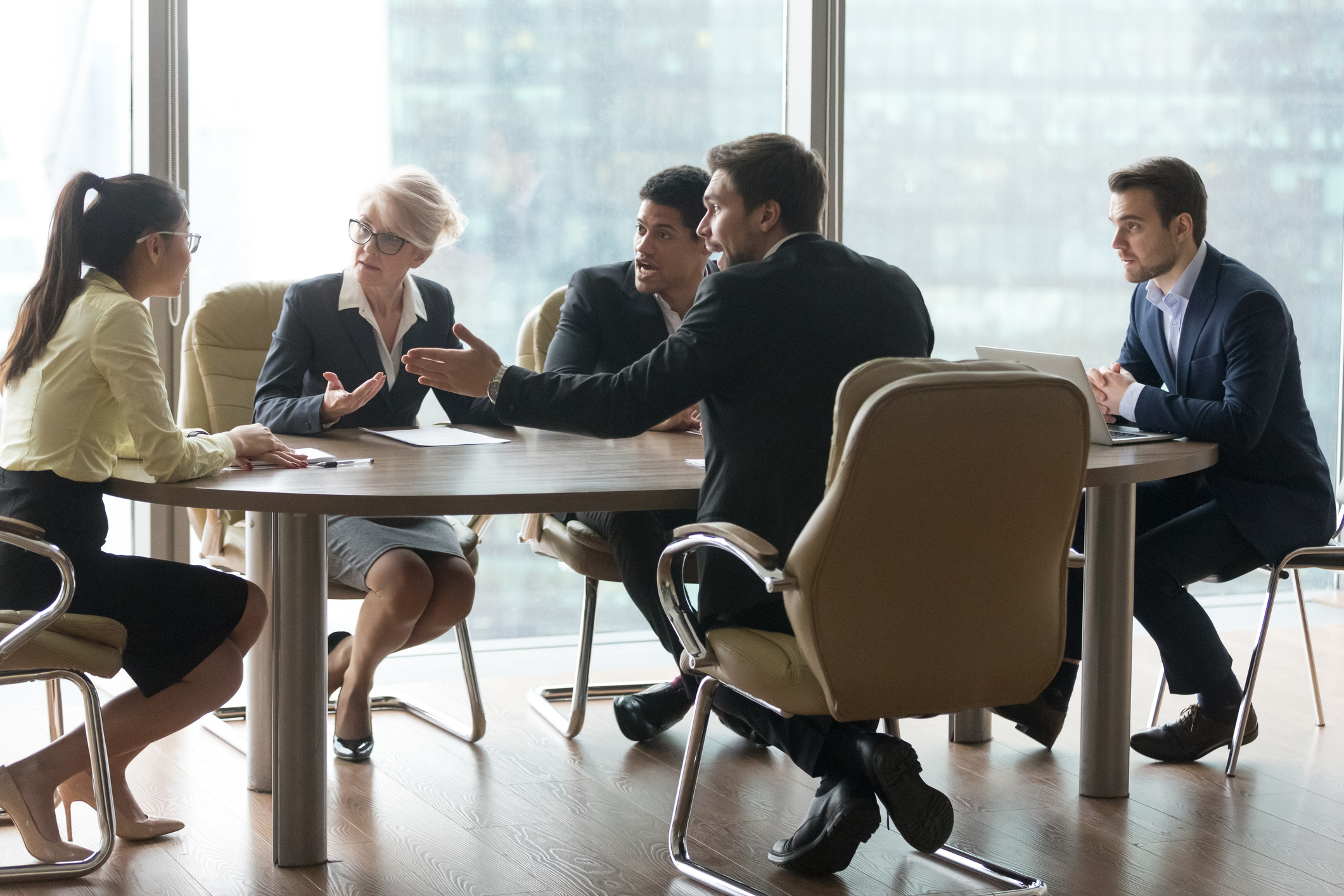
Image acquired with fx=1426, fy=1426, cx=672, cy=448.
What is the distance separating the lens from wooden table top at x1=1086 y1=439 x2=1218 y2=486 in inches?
99.9

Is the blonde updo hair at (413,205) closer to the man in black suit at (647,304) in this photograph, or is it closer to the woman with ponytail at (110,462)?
the man in black suit at (647,304)

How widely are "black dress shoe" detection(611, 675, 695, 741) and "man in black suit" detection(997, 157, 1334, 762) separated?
73cm

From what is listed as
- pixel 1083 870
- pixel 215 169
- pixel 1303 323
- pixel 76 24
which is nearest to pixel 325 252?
pixel 215 169

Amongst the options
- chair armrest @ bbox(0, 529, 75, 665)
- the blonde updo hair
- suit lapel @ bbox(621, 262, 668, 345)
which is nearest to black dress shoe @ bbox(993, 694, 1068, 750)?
suit lapel @ bbox(621, 262, 668, 345)

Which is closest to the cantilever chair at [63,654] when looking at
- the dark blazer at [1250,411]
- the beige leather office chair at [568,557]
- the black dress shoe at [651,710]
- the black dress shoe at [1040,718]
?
the beige leather office chair at [568,557]

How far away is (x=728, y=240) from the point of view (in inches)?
96.4

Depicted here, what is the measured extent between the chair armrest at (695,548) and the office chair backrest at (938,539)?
0.04 metres

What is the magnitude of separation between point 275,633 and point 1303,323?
4.02m

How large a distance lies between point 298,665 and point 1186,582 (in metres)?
1.91

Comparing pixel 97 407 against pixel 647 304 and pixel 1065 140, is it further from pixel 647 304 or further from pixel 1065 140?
pixel 1065 140

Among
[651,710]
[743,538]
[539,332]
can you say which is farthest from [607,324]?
[743,538]

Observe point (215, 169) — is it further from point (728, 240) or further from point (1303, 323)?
point (1303, 323)

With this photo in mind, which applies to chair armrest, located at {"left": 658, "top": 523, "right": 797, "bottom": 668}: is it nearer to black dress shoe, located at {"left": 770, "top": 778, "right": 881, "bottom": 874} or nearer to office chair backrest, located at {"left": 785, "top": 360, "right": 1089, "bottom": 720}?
office chair backrest, located at {"left": 785, "top": 360, "right": 1089, "bottom": 720}

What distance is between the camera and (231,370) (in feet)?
10.7
